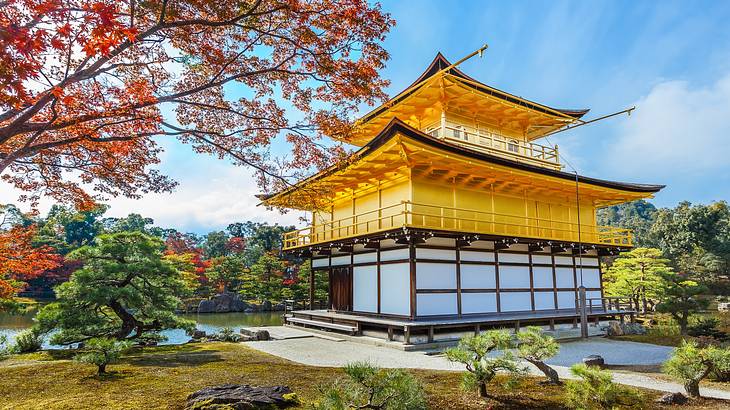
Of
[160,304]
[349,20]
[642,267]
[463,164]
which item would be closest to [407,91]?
[463,164]

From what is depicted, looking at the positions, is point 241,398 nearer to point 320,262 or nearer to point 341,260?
point 341,260

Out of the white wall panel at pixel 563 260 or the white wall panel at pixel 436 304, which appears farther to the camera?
the white wall panel at pixel 563 260

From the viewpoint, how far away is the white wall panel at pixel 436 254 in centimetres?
1334

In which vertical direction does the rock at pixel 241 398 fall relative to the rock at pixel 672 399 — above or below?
above

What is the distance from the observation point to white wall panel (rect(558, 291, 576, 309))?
17.0m

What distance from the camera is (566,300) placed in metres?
17.3

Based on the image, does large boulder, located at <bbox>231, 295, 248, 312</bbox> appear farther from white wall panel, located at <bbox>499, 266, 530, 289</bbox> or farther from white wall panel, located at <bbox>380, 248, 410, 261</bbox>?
white wall panel, located at <bbox>499, 266, 530, 289</bbox>

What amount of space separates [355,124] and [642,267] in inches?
987

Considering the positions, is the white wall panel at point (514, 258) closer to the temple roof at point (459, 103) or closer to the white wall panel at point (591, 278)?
the white wall panel at point (591, 278)

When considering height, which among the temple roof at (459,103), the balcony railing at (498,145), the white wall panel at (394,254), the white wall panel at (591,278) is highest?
the temple roof at (459,103)

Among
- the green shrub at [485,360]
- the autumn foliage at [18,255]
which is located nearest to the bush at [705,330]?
the green shrub at [485,360]

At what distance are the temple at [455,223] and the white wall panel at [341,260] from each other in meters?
0.05

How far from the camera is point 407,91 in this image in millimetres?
17078

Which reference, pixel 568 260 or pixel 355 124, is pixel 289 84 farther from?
pixel 568 260
